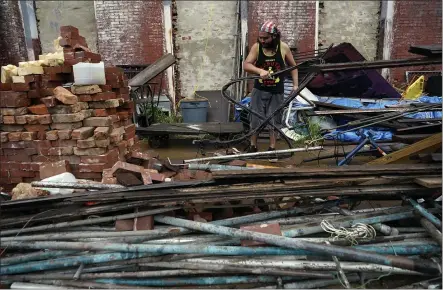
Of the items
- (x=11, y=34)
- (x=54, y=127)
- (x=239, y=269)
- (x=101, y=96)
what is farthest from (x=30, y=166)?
(x=11, y=34)

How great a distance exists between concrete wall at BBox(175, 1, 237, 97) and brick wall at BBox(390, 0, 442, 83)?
4415 millimetres

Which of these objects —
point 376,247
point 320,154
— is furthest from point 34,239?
point 320,154

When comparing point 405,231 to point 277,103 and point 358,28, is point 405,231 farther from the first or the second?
point 358,28

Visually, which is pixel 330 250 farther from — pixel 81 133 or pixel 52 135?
pixel 52 135

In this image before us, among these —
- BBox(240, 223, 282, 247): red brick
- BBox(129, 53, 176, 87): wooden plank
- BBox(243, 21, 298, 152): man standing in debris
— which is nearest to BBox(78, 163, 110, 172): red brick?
BBox(240, 223, 282, 247): red brick

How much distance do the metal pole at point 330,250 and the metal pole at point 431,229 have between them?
0.20 m

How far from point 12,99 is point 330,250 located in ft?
10.7

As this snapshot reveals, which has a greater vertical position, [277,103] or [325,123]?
[277,103]

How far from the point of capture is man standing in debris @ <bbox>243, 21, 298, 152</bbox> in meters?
4.68

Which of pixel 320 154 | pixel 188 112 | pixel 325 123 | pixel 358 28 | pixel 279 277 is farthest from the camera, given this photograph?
pixel 358 28

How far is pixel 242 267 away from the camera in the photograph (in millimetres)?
2217

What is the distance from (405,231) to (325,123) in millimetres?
4372

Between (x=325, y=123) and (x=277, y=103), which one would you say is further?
(x=325, y=123)

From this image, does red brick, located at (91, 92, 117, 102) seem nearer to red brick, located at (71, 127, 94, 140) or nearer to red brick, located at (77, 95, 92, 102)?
red brick, located at (77, 95, 92, 102)
